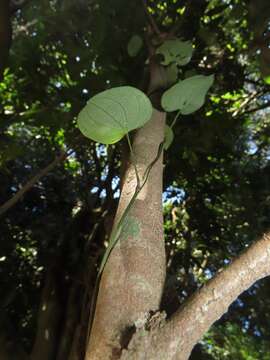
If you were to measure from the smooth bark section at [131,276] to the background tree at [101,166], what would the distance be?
866mm

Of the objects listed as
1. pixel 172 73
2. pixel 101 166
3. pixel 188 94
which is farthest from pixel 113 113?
pixel 101 166

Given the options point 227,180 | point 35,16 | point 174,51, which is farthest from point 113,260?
point 227,180

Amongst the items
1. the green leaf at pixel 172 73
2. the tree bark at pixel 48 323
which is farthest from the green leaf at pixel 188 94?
the tree bark at pixel 48 323

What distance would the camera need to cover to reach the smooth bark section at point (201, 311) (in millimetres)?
515

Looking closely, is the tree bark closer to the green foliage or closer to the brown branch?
the brown branch

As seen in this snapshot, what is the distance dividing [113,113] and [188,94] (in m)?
0.28

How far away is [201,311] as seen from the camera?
561 millimetres

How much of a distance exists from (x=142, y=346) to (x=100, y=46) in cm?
180

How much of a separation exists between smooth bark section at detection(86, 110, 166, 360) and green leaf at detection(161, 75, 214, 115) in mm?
192

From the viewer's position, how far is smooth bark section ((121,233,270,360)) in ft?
1.69

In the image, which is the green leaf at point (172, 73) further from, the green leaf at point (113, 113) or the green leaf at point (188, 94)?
the green leaf at point (113, 113)

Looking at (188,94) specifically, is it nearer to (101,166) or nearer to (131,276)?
(131,276)

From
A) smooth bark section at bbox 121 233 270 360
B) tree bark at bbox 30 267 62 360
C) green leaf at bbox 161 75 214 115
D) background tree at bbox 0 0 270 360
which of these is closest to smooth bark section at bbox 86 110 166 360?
smooth bark section at bbox 121 233 270 360

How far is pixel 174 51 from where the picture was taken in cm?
127
